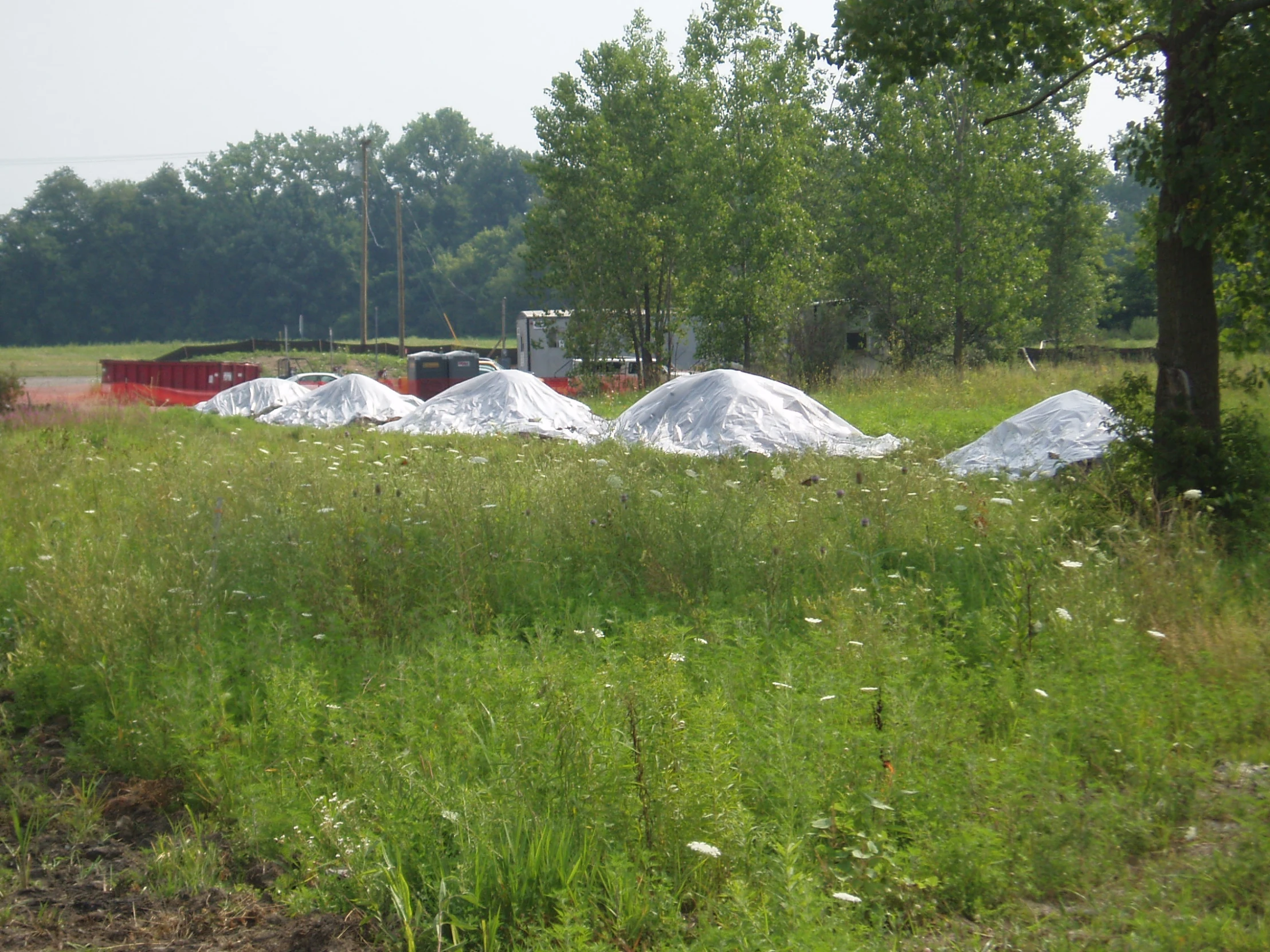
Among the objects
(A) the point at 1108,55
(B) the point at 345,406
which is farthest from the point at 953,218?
(A) the point at 1108,55

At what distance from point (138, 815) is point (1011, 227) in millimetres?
28557

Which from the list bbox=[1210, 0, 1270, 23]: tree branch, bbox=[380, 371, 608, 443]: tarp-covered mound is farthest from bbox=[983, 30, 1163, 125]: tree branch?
bbox=[380, 371, 608, 443]: tarp-covered mound

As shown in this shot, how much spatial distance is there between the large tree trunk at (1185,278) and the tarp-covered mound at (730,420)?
5892mm

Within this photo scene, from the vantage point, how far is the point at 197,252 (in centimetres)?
9238

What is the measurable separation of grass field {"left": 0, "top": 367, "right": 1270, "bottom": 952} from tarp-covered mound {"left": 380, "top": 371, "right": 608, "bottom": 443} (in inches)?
460

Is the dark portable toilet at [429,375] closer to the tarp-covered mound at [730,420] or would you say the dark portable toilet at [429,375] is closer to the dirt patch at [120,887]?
the tarp-covered mound at [730,420]

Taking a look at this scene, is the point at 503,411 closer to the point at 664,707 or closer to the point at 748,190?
the point at 748,190

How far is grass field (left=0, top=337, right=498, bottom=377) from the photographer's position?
182 feet

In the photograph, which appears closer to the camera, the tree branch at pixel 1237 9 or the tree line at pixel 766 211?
the tree branch at pixel 1237 9

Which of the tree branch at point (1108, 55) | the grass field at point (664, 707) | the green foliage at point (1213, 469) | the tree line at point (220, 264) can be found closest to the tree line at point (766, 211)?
the tree branch at point (1108, 55)

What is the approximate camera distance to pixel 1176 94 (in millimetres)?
8703

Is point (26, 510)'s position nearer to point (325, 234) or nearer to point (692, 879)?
point (692, 879)

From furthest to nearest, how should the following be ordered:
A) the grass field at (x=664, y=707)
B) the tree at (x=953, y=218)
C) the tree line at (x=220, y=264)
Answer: the tree line at (x=220, y=264) < the tree at (x=953, y=218) < the grass field at (x=664, y=707)

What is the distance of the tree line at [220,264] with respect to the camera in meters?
88.1
